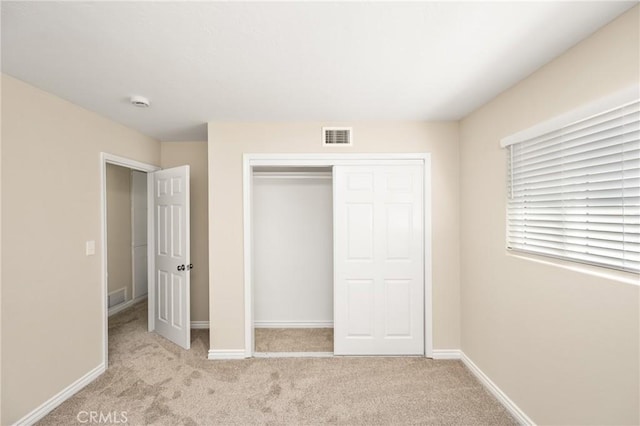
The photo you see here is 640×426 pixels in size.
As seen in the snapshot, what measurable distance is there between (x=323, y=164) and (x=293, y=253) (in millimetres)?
1378

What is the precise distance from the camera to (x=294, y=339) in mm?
3201

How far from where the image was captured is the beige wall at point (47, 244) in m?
1.79

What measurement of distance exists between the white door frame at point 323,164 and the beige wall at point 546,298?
0.33m

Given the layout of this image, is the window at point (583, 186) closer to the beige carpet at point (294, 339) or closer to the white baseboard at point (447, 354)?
the white baseboard at point (447, 354)

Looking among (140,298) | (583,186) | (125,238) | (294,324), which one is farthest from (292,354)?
(125,238)

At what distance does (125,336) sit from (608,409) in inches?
166

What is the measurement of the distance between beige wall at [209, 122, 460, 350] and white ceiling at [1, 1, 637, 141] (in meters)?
0.42

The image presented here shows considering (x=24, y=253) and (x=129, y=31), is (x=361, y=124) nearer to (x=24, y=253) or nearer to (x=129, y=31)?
(x=129, y=31)

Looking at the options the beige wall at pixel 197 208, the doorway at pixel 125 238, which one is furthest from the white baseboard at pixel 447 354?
the doorway at pixel 125 238

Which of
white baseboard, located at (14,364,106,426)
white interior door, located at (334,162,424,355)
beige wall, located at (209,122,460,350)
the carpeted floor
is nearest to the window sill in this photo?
beige wall, located at (209,122,460,350)

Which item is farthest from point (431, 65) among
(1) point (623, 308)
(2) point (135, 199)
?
(2) point (135, 199)

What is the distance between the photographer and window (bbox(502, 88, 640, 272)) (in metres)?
1.27

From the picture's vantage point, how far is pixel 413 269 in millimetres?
2793

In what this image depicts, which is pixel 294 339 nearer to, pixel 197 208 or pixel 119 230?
pixel 197 208
